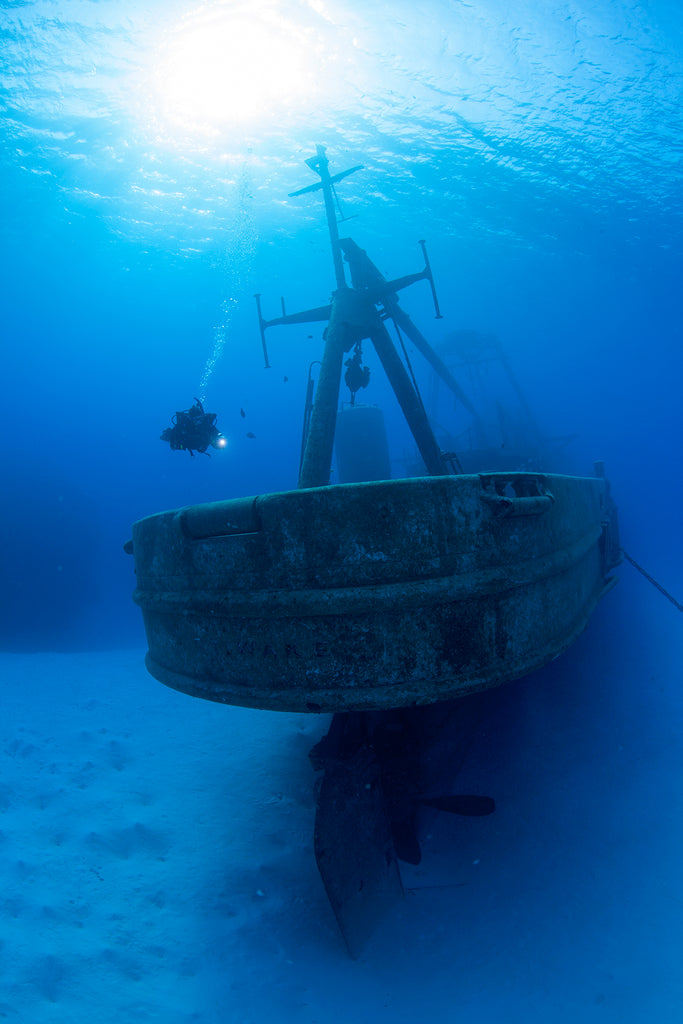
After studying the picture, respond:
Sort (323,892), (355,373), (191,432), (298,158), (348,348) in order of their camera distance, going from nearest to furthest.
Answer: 1. (323,892)
2. (348,348)
3. (191,432)
4. (355,373)
5. (298,158)

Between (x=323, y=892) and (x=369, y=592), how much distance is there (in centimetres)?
246

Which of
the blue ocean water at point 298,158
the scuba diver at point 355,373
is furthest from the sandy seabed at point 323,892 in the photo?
the blue ocean water at point 298,158

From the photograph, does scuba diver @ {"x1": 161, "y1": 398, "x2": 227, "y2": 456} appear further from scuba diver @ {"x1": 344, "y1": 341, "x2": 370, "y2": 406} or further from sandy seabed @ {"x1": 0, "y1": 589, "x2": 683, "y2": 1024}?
sandy seabed @ {"x1": 0, "y1": 589, "x2": 683, "y2": 1024}

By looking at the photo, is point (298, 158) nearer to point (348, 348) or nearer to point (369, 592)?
point (348, 348)

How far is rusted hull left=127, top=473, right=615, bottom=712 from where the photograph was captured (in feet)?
7.04

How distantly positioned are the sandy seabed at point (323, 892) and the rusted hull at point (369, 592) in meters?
1.69

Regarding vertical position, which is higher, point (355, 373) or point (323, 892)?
point (355, 373)

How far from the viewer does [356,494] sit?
85.2 inches

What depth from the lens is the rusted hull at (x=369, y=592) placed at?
214cm

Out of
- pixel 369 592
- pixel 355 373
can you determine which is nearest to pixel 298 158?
pixel 355 373

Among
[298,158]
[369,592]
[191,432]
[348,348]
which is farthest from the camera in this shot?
[298,158]

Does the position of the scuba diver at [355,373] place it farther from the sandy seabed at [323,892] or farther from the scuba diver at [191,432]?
the sandy seabed at [323,892]

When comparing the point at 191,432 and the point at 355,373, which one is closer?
the point at 191,432

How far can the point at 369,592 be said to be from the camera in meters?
2.13
